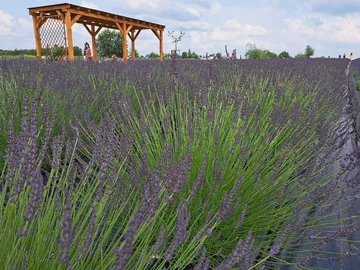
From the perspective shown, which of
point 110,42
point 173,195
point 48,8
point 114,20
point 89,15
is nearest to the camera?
point 173,195

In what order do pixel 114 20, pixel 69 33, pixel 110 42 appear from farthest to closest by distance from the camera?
1. pixel 110 42
2. pixel 114 20
3. pixel 69 33

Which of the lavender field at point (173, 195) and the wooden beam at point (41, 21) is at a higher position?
the wooden beam at point (41, 21)

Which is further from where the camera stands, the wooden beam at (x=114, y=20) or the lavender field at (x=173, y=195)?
the wooden beam at (x=114, y=20)

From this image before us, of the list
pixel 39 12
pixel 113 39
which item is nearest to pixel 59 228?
pixel 39 12

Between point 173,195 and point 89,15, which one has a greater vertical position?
point 89,15

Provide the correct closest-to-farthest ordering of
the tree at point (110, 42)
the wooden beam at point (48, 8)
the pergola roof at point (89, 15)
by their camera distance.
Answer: the wooden beam at point (48, 8) < the pergola roof at point (89, 15) < the tree at point (110, 42)

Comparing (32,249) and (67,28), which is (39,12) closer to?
(67,28)

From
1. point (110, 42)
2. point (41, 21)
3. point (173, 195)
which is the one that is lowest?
point (173, 195)

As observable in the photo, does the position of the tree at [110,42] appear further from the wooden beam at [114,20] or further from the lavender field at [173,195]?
the lavender field at [173,195]

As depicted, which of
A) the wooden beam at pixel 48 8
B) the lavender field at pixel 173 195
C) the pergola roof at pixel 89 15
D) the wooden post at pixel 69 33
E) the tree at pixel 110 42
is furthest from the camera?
the tree at pixel 110 42

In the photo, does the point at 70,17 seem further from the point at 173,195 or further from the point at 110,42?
the point at 110,42

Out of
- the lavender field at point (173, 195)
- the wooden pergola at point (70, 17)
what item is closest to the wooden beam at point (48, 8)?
the wooden pergola at point (70, 17)

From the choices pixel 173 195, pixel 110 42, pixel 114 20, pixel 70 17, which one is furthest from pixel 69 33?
pixel 110 42

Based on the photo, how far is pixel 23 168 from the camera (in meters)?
0.84
